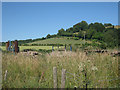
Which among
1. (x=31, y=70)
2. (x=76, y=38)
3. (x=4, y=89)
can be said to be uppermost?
(x=76, y=38)

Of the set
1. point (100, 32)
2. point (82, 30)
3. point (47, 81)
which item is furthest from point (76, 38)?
point (47, 81)

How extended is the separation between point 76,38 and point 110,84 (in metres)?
17.7

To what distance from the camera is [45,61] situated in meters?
7.18

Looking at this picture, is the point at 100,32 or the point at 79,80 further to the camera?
the point at 100,32

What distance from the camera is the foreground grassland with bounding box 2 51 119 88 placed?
5.03 metres

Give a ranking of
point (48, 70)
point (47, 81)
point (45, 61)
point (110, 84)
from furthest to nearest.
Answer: point (45, 61), point (48, 70), point (47, 81), point (110, 84)

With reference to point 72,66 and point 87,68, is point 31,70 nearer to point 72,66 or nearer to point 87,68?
point 72,66

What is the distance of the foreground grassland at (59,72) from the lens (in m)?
5.03

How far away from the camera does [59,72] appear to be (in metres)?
5.85

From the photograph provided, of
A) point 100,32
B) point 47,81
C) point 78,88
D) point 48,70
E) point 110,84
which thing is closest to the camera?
point 78,88

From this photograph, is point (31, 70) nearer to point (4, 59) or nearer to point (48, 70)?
point (48, 70)

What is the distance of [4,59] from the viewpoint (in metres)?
7.45

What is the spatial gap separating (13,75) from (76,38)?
16982 mm

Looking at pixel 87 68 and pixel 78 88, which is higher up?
pixel 87 68
